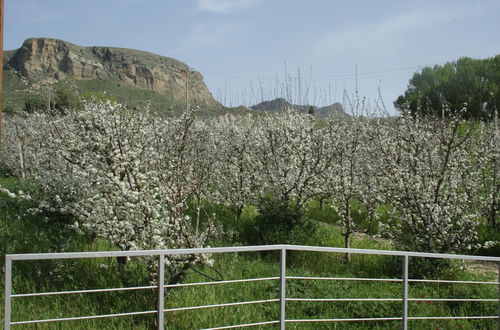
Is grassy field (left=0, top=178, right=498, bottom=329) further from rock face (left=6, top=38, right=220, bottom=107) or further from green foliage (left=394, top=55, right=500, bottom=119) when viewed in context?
rock face (left=6, top=38, right=220, bottom=107)

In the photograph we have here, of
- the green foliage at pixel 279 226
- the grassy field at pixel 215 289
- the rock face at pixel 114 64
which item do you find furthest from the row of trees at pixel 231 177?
the rock face at pixel 114 64

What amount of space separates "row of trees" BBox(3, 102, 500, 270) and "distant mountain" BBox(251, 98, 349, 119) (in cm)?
109

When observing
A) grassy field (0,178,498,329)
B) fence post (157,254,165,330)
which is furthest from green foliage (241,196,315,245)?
fence post (157,254,165,330)

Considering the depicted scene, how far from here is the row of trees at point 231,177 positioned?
719 centimetres

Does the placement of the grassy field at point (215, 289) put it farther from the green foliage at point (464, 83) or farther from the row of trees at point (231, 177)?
the green foliage at point (464, 83)

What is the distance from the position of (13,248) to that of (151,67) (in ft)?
543

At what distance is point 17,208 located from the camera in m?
11.5

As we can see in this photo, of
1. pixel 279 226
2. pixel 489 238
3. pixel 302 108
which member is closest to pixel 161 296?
pixel 279 226

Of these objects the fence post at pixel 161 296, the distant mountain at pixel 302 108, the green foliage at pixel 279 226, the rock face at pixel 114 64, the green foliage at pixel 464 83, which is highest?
the rock face at pixel 114 64

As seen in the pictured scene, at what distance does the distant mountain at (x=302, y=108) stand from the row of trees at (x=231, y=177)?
1.09 m

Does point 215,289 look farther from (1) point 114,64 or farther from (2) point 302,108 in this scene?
(1) point 114,64

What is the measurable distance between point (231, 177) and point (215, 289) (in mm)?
7786

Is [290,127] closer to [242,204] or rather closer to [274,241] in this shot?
[242,204]

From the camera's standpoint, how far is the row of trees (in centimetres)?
719
